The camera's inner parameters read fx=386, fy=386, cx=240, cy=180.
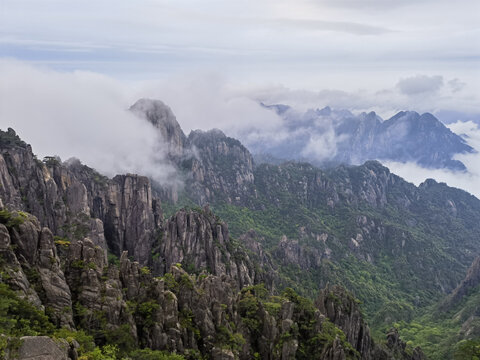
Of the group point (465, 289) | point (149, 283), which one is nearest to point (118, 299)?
point (149, 283)

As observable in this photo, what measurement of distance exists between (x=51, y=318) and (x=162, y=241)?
7039cm

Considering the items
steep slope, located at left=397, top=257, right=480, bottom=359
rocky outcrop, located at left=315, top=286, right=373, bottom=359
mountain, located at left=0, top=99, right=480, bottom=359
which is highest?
mountain, located at left=0, top=99, right=480, bottom=359

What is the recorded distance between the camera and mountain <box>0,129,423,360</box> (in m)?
34.8

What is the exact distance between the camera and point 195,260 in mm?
106688

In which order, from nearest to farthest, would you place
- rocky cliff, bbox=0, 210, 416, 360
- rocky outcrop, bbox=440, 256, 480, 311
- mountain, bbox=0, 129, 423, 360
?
mountain, bbox=0, 129, 423, 360, rocky cliff, bbox=0, 210, 416, 360, rocky outcrop, bbox=440, 256, 480, 311

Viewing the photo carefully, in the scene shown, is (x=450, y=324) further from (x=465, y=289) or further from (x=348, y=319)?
(x=348, y=319)

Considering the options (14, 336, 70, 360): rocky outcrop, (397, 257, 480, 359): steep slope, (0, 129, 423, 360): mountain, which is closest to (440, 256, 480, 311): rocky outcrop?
(397, 257, 480, 359): steep slope

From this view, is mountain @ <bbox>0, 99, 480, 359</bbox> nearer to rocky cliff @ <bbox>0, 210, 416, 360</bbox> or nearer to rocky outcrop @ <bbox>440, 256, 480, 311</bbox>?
rocky cliff @ <bbox>0, 210, 416, 360</bbox>

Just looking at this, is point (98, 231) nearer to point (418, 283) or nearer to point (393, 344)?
point (393, 344)

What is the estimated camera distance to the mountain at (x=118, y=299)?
3475 cm

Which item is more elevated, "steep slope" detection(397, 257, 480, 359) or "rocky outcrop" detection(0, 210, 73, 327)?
"rocky outcrop" detection(0, 210, 73, 327)

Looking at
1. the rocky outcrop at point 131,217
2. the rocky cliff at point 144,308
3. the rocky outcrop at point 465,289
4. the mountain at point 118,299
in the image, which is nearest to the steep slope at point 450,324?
the rocky outcrop at point 465,289

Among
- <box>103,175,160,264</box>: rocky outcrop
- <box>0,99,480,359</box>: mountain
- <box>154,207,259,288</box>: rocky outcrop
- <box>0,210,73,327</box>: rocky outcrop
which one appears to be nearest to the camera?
<box>0,210,73,327</box>: rocky outcrop

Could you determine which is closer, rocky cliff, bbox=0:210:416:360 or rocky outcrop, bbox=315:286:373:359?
rocky cliff, bbox=0:210:416:360
